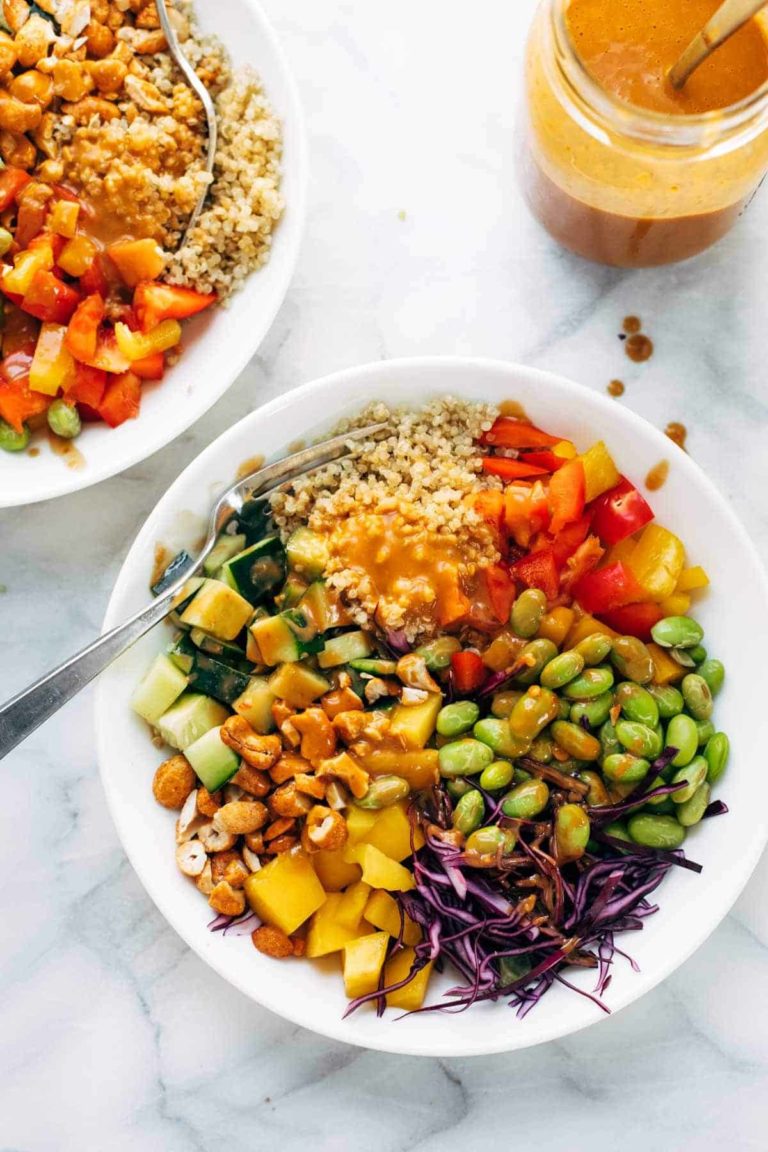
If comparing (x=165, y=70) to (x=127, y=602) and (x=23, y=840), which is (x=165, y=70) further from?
(x=23, y=840)

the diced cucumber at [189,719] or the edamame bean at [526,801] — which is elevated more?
the diced cucumber at [189,719]

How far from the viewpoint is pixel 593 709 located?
6.68ft

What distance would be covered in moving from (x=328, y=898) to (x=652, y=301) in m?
1.40

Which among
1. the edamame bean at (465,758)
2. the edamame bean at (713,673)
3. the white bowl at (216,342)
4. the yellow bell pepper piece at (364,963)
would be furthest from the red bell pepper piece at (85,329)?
the edamame bean at (713,673)

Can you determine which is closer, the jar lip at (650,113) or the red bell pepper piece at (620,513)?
the jar lip at (650,113)

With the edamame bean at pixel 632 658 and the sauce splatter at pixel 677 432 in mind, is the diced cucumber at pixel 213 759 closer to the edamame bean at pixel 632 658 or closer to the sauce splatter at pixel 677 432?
the edamame bean at pixel 632 658

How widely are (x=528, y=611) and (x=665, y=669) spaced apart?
0.30 m

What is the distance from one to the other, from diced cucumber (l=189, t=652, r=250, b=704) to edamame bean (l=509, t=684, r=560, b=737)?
51cm

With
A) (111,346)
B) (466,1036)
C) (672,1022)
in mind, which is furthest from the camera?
(672,1022)

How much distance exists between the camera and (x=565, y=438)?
7.08ft

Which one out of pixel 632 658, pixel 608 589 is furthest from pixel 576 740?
pixel 608 589

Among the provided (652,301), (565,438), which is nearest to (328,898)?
(565,438)

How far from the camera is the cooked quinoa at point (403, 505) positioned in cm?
205

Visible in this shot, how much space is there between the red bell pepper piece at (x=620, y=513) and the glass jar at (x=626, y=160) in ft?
1.54
